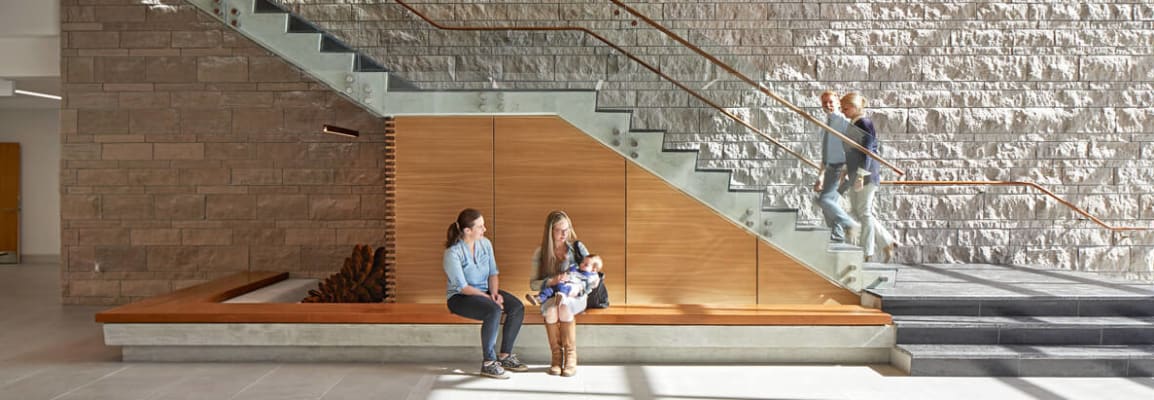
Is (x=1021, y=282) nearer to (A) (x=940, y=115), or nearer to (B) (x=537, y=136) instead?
(A) (x=940, y=115)

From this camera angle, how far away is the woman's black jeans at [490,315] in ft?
17.8

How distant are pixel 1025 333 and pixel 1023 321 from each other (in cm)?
15

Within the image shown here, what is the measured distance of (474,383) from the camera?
5223mm

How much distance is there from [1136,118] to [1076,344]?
4305 millimetres

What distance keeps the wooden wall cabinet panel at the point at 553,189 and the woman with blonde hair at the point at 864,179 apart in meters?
1.89

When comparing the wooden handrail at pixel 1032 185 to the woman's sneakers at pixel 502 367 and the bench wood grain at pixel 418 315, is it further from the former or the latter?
the woman's sneakers at pixel 502 367

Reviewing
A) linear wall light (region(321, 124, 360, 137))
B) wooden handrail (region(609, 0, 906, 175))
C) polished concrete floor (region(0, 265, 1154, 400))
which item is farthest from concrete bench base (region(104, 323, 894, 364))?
linear wall light (region(321, 124, 360, 137))

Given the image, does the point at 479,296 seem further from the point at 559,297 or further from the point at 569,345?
the point at 569,345

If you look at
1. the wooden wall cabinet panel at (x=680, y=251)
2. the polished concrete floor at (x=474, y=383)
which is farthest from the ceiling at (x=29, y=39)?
the wooden wall cabinet panel at (x=680, y=251)

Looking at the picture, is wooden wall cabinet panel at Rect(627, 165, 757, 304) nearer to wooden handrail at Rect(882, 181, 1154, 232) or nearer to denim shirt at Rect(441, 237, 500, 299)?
denim shirt at Rect(441, 237, 500, 299)

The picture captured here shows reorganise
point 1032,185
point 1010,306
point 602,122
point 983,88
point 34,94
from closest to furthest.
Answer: point 1010,306 < point 602,122 < point 1032,185 < point 983,88 < point 34,94

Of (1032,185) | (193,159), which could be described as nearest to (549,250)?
(193,159)

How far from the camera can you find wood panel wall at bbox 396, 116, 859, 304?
6512 millimetres

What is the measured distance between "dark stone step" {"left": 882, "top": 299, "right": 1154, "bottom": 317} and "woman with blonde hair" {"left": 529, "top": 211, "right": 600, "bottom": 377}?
2.51 m
